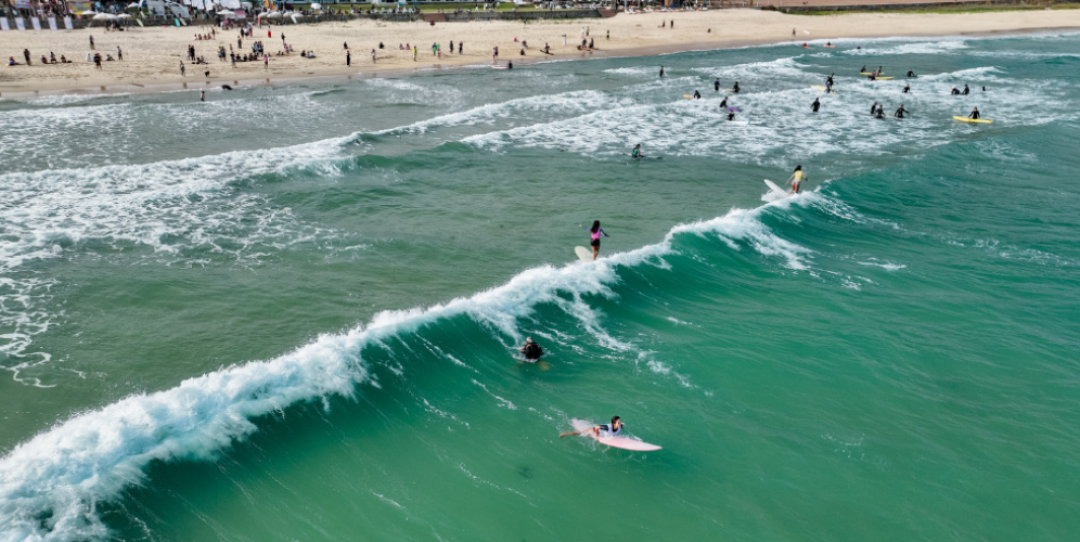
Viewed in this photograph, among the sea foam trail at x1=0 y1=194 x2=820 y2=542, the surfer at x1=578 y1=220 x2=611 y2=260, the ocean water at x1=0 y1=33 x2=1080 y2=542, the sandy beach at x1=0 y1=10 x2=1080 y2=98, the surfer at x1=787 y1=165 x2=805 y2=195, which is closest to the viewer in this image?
the sea foam trail at x1=0 y1=194 x2=820 y2=542

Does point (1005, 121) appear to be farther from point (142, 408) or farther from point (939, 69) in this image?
point (142, 408)

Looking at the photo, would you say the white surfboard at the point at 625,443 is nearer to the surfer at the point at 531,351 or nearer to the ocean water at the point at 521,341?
the ocean water at the point at 521,341

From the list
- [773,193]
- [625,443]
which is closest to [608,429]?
[625,443]

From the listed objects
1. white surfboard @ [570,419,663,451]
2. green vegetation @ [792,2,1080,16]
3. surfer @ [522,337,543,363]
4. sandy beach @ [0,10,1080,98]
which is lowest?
white surfboard @ [570,419,663,451]

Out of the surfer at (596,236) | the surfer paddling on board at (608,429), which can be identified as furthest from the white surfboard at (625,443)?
the surfer at (596,236)

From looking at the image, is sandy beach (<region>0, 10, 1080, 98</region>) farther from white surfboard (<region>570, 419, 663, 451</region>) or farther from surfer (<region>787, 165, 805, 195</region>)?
white surfboard (<region>570, 419, 663, 451</region>)

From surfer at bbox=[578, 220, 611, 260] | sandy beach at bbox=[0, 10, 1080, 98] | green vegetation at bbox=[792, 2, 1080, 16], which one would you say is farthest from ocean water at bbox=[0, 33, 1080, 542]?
green vegetation at bbox=[792, 2, 1080, 16]
